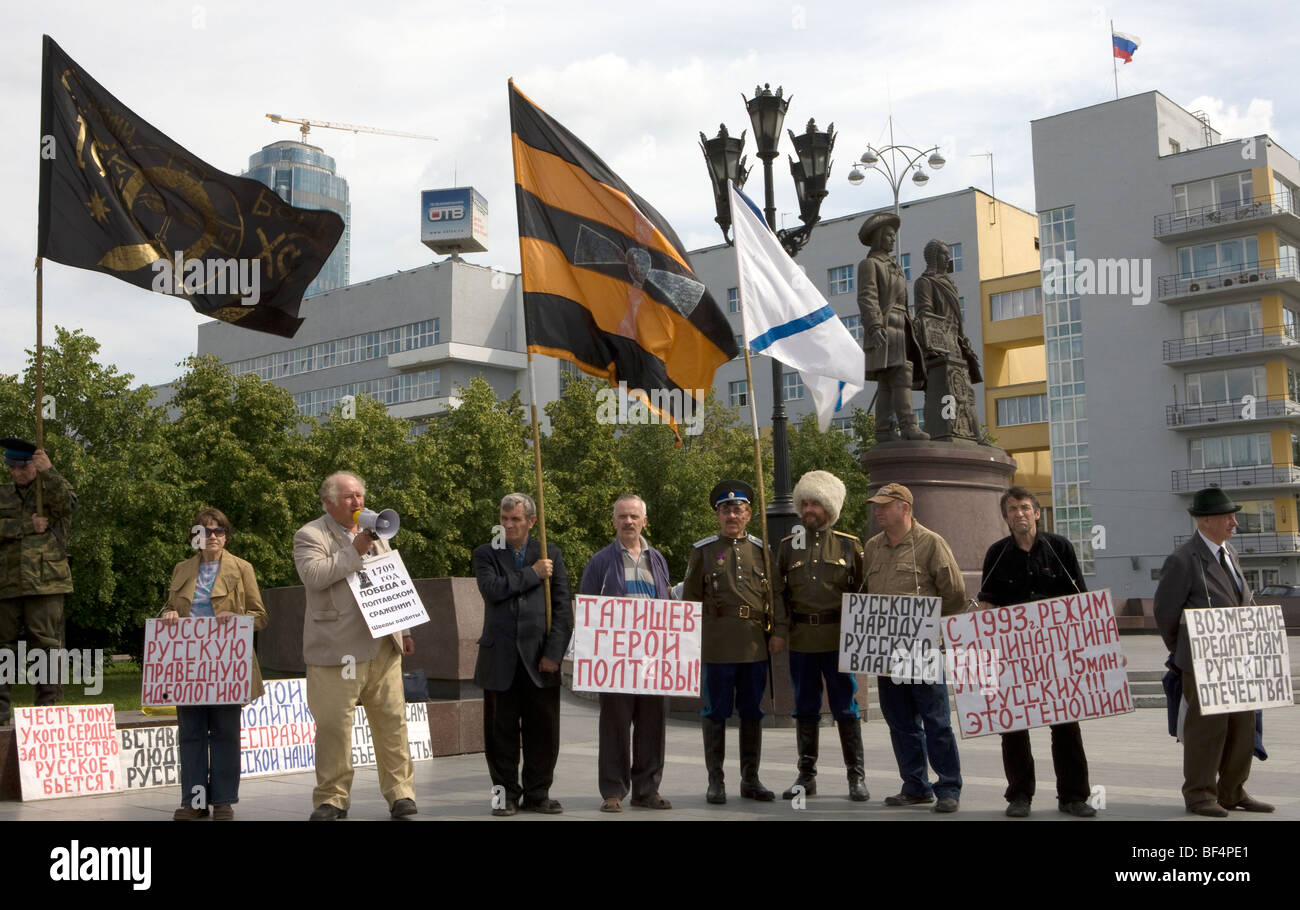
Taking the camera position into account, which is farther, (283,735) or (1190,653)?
(283,735)

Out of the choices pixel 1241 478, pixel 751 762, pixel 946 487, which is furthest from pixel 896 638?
pixel 1241 478

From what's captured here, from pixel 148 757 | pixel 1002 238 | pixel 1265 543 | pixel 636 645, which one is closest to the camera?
pixel 636 645

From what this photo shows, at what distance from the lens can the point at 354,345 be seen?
8894cm

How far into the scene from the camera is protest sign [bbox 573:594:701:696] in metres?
8.20

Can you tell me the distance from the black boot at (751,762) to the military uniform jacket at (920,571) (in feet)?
4.19

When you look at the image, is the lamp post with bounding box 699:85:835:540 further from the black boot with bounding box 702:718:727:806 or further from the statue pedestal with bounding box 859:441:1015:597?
the black boot with bounding box 702:718:727:806

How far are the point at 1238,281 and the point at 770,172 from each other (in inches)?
1963

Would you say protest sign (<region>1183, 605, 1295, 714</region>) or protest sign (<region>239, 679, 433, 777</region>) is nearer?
protest sign (<region>1183, 605, 1295, 714</region>)

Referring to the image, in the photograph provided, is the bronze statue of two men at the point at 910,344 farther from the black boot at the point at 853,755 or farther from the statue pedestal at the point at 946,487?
the black boot at the point at 853,755

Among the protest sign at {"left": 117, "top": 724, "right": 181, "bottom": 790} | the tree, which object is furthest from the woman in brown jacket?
the tree

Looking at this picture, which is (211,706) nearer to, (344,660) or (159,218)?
(344,660)

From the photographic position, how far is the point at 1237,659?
7.58 metres

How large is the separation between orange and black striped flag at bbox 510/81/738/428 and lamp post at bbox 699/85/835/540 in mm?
6995
